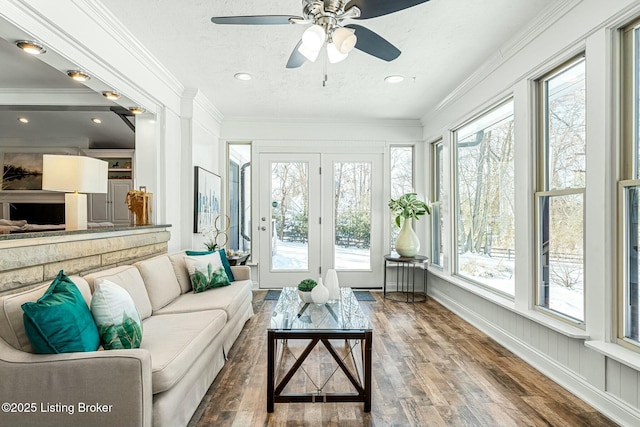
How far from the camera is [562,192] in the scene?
255 centimetres

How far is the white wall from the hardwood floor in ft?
0.46

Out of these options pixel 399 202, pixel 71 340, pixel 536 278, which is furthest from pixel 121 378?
pixel 399 202

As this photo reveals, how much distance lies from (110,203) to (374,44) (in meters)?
5.46

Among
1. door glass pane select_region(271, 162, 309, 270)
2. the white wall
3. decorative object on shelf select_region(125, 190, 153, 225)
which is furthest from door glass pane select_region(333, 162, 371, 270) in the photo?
decorative object on shelf select_region(125, 190, 153, 225)

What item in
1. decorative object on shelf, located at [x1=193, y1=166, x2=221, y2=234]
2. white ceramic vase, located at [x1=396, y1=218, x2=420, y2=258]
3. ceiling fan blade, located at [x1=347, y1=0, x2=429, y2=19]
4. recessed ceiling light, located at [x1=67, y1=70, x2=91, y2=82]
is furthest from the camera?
white ceramic vase, located at [x1=396, y1=218, x2=420, y2=258]

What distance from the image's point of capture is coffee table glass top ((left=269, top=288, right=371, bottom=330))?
2.24 meters

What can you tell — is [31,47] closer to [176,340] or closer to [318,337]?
[176,340]

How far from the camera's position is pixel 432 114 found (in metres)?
4.97

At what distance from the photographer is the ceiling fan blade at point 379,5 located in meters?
1.68

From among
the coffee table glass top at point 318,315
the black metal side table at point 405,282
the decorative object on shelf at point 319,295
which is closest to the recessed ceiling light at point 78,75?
the coffee table glass top at point 318,315

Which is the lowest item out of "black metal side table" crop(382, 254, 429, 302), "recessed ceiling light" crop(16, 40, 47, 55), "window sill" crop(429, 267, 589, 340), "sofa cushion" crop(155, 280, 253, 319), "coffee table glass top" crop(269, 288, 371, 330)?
"black metal side table" crop(382, 254, 429, 302)

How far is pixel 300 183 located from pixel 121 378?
13.4 ft

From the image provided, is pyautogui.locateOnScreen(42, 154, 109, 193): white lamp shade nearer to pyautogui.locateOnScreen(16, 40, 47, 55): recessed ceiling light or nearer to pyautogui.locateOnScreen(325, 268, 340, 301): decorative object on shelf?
pyautogui.locateOnScreen(16, 40, 47, 55): recessed ceiling light

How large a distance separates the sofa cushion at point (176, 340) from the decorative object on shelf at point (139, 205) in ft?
3.67
